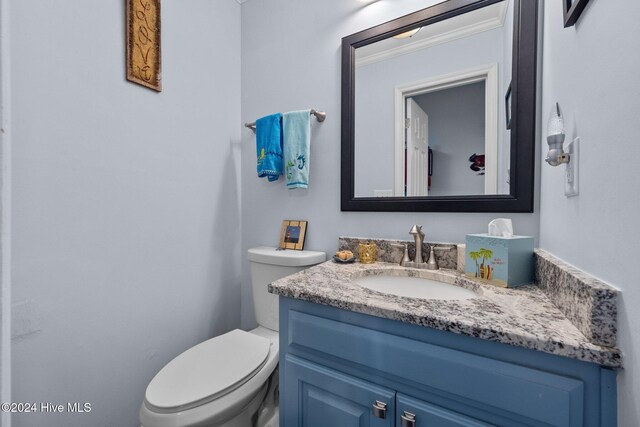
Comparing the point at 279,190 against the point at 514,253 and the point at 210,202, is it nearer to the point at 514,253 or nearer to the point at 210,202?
the point at 210,202

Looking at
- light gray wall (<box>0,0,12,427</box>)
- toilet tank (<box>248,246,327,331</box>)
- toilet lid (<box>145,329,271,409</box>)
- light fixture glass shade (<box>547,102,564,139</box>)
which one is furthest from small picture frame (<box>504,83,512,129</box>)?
light gray wall (<box>0,0,12,427</box>)

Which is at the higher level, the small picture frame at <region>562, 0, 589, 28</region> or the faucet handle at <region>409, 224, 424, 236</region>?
the small picture frame at <region>562, 0, 589, 28</region>

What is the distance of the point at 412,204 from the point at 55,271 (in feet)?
4.38

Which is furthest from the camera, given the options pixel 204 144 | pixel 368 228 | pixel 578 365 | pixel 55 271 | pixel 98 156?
pixel 204 144

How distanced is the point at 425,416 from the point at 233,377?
632 mm

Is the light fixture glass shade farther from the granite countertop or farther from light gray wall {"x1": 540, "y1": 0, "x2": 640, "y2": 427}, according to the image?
the granite countertop

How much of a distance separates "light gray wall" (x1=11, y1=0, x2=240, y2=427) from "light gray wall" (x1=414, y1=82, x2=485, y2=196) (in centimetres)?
112

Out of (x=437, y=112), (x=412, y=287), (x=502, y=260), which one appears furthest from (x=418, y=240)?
(x=437, y=112)

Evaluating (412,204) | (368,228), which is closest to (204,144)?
(368,228)

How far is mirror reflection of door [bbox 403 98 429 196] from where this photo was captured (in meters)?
1.11

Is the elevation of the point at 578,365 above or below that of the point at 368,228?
below

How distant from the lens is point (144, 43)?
1.14 m

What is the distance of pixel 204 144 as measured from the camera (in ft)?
4.65

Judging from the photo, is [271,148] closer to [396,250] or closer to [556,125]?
[396,250]
